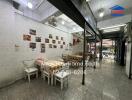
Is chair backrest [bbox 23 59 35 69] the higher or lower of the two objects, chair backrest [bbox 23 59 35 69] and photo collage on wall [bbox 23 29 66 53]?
the lower

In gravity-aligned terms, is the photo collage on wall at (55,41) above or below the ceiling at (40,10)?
below

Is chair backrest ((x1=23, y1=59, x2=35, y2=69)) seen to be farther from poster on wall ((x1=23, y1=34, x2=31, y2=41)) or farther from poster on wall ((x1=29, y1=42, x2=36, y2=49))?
poster on wall ((x1=23, y1=34, x2=31, y2=41))

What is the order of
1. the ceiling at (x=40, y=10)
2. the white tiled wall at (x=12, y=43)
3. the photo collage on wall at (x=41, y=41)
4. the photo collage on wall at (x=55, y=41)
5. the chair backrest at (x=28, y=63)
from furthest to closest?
the photo collage on wall at (x=55, y=41)
the photo collage on wall at (x=41, y=41)
the chair backrest at (x=28, y=63)
the ceiling at (x=40, y=10)
the white tiled wall at (x=12, y=43)

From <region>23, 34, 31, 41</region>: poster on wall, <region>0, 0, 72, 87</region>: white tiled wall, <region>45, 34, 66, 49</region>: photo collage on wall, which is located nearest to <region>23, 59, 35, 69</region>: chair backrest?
<region>0, 0, 72, 87</region>: white tiled wall

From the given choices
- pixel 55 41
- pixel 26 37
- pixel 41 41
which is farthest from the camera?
pixel 55 41

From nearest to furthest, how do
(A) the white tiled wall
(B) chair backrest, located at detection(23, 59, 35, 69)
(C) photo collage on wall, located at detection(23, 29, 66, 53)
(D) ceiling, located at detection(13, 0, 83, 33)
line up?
(A) the white tiled wall < (D) ceiling, located at detection(13, 0, 83, 33) < (B) chair backrest, located at detection(23, 59, 35, 69) < (C) photo collage on wall, located at detection(23, 29, 66, 53)

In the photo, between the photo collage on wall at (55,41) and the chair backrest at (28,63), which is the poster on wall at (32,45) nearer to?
the chair backrest at (28,63)

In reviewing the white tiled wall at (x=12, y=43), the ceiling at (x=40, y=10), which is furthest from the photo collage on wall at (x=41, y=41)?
the ceiling at (x=40, y=10)

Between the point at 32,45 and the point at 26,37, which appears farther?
the point at 32,45

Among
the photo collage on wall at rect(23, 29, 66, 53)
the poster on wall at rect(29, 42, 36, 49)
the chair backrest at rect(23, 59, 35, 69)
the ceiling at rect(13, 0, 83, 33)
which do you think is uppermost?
the ceiling at rect(13, 0, 83, 33)

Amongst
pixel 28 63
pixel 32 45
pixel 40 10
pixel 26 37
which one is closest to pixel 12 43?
pixel 26 37

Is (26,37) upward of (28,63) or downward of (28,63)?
upward

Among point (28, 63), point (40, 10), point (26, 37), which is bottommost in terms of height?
point (28, 63)

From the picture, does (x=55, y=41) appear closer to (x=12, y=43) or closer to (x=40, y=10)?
(x=40, y=10)
